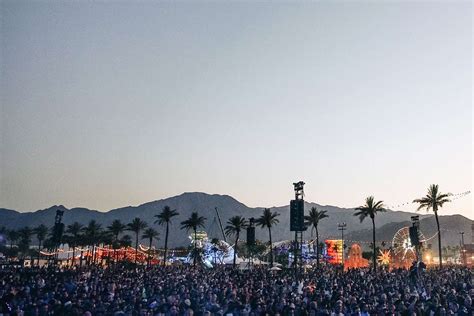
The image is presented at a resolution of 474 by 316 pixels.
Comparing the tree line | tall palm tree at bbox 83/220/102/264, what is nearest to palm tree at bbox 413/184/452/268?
the tree line

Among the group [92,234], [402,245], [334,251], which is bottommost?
[334,251]

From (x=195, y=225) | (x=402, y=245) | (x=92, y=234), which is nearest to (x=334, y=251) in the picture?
(x=402, y=245)

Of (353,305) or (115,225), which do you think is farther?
(115,225)

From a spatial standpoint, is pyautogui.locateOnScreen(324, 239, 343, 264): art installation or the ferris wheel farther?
pyautogui.locateOnScreen(324, 239, 343, 264): art installation

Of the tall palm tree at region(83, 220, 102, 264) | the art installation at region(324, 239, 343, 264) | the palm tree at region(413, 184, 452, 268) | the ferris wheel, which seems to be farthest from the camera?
the art installation at region(324, 239, 343, 264)

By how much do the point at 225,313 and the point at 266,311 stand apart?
1867mm

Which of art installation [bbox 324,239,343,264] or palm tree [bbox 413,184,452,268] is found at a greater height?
palm tree [bbox 413,184,452,268]

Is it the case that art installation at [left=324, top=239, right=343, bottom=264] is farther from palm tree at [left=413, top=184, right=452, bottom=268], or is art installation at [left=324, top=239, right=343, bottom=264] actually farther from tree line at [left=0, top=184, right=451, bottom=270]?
palm tree at [left=413, top=184, right=452, bottom=268]

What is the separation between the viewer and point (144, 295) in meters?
22.8

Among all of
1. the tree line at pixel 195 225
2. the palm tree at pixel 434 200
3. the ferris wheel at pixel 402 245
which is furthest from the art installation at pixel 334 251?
the palm tree at pixel 434 200

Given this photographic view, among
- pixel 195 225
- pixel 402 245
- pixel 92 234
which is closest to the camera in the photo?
pixel 195 225

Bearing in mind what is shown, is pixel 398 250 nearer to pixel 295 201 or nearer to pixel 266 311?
pixel 295 201

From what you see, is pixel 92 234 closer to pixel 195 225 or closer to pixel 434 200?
pixel 195 225

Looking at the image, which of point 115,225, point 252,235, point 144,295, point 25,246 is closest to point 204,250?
point 115,225
